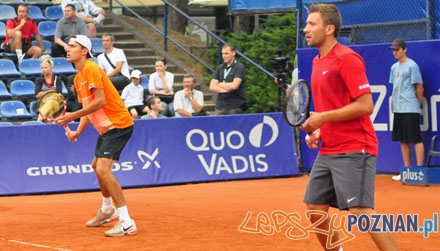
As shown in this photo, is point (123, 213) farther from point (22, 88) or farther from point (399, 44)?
point (22, 88)

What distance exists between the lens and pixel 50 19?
66.2ft

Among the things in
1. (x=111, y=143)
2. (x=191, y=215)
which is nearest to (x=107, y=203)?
(x=111, y=143)

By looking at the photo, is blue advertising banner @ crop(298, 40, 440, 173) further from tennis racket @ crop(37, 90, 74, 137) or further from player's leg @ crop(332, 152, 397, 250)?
player's leg @ crop(332, 152, 397, 250)

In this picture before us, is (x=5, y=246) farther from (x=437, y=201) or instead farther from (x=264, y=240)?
(x=437, y=201)

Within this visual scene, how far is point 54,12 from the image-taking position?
2050 centimetres

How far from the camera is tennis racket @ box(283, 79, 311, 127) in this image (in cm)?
702

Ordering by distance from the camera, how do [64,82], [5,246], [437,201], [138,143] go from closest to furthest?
[5,246]
[437,201]
[138,143]
[64,82]

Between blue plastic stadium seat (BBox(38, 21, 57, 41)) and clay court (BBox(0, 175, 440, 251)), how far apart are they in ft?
21.2

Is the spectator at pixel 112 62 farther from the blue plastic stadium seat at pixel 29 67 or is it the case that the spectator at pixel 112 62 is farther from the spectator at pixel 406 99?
the spectator at pixel 406 99

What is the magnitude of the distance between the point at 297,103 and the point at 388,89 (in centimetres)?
838

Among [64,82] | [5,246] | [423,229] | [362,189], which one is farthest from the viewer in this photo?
[64,82]

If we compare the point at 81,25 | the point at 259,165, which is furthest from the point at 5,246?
the point at 81,25

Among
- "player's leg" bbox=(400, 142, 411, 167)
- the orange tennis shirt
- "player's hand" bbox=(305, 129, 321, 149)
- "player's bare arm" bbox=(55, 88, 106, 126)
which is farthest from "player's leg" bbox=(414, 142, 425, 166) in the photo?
"player's hand" bbox=(305, 129, 321, 149)

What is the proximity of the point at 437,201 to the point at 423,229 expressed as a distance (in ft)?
8.36
